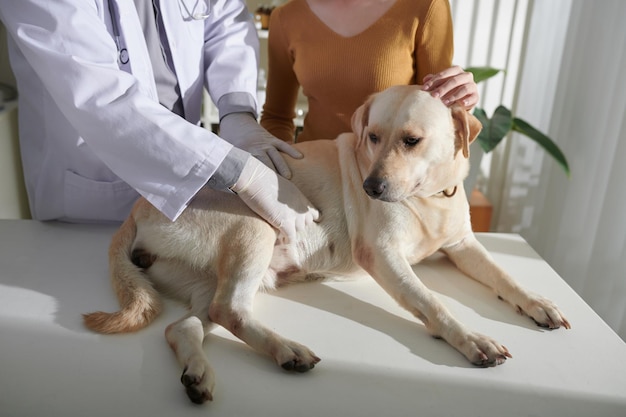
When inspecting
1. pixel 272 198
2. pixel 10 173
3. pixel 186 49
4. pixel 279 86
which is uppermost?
pixel 186 49

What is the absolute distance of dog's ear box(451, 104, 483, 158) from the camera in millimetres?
1011

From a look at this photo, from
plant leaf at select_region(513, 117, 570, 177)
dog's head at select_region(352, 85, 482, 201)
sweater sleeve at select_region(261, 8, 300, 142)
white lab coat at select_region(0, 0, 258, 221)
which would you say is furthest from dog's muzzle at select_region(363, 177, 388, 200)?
plant leaf at select_region(513, 117, 570, 177)

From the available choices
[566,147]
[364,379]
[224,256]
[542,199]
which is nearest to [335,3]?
[224,256]

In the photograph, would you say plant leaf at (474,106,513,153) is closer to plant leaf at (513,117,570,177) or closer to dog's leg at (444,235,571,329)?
plant leaf at (513,117,570,177)

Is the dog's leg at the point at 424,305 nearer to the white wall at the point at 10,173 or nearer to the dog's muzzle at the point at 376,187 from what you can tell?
the dog's muzzle at the point at 376,187

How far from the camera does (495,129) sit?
2250 mm

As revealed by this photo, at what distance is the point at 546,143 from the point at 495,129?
0.22 metres

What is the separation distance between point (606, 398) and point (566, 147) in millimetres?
1552

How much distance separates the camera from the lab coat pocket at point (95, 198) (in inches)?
48.7

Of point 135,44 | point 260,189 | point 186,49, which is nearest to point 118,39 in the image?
point 135,44

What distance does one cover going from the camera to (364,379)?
0.80 meters

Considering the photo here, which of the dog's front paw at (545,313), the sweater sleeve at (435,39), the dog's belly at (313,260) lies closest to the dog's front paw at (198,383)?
the dog's belly at (313,260)

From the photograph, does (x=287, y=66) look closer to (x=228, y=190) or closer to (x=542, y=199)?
(x=228, y=190)

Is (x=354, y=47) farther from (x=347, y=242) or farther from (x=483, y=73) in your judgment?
(x=483, y=73)
